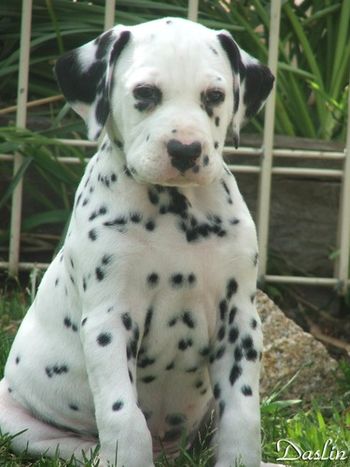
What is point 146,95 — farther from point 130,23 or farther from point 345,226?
point 130,23

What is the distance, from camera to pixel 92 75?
3633 mm

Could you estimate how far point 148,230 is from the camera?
3557 mm

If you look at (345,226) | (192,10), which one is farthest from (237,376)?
(192,10)

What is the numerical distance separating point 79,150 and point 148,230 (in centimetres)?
252

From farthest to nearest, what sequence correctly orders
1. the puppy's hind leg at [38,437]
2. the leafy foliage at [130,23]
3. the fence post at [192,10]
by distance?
1. the leafy foliage at [130,23]
2. the fence post at [192,10]
3. the puppy's hind leg at [38,437]

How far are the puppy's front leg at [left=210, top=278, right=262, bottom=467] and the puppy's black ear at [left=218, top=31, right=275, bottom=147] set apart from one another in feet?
1.87

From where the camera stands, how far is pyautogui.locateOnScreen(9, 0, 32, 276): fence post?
581cm

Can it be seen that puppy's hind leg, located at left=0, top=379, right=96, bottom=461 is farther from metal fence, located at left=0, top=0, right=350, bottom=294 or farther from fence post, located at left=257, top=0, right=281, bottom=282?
fence post, located at left=257, top=0, right=281, bottom=282

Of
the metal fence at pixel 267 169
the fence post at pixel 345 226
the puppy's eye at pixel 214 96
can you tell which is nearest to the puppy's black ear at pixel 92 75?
the puppy's eye at pixel 214 96

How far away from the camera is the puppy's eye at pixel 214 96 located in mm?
3447

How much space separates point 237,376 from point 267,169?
7.55 feet

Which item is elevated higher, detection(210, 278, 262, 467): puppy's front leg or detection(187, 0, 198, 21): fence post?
detection(187, 0, 198, 21): fence post

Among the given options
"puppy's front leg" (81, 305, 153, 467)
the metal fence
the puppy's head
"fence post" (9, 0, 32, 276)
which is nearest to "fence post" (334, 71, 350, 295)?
the metal fence

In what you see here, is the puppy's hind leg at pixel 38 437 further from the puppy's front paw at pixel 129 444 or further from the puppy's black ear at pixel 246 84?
the puppy's black ear at pixel 246 84
